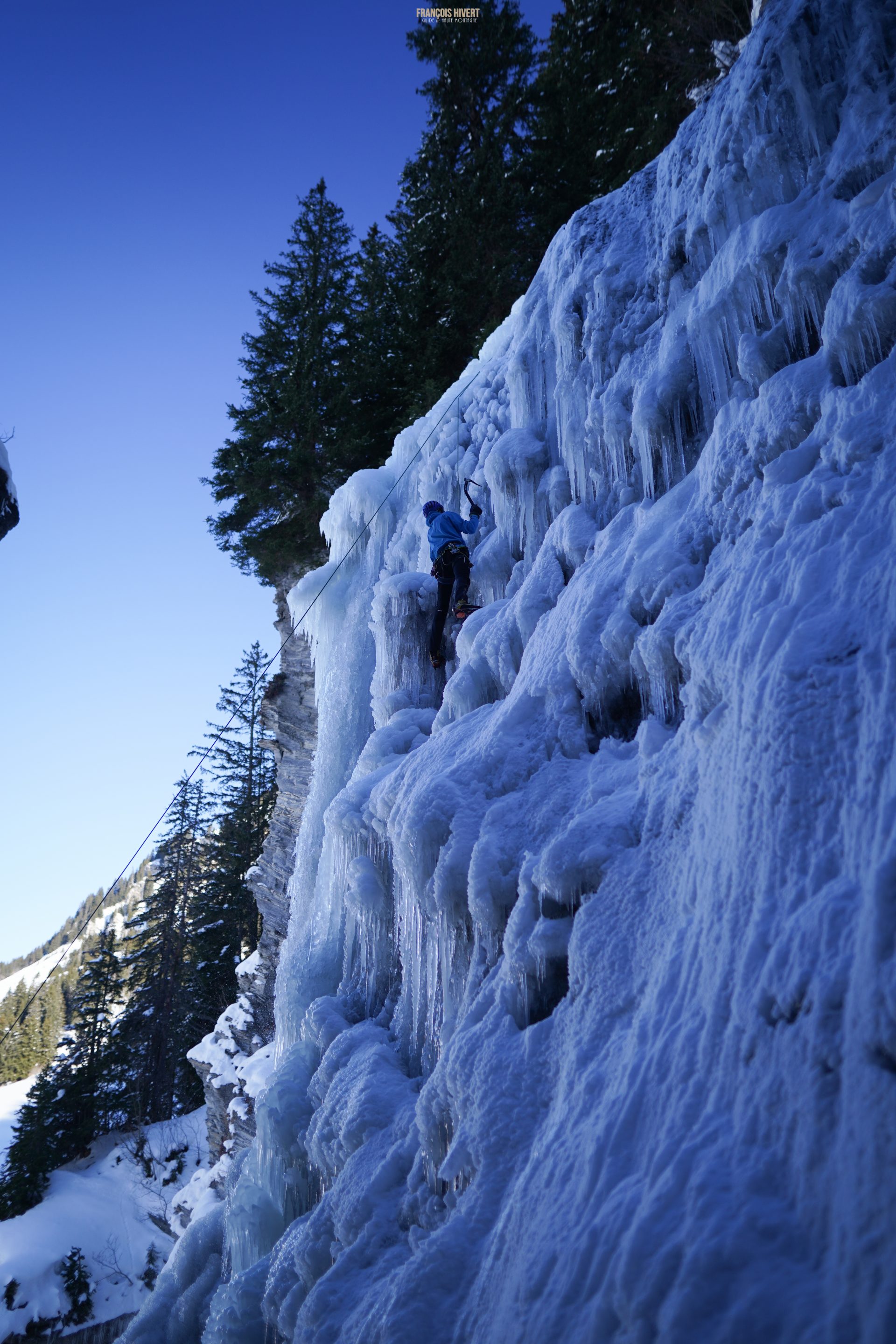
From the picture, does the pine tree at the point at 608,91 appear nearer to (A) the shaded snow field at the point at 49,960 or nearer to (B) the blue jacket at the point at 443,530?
(B) the blue jacket at the point at 443,530

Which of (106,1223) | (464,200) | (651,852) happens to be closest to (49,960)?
(106,1223)

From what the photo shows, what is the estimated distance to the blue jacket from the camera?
503 cm

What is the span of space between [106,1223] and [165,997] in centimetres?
444

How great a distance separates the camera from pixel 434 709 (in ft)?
16.0

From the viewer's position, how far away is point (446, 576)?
5004 mm

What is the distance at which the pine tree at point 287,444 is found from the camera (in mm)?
10328

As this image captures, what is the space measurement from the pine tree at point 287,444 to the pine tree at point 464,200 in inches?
54.0

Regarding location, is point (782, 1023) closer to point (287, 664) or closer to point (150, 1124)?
point (287, 664)

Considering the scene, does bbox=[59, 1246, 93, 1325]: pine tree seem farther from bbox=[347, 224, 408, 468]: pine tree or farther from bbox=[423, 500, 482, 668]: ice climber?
bbox=[347, 224, 408, 468]: pine tree

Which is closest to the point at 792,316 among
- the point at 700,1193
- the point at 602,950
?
the point at 602,950

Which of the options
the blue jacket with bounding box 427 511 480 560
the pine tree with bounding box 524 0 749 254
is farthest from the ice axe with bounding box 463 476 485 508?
the pine tree with bounding box 524 0 749 254

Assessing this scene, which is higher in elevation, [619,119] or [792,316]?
[619,119]

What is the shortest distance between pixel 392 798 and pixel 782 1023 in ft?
8.37

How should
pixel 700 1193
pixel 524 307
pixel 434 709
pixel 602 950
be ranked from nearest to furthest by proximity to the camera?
pixel 700 1193
pixel 602 950
pixel 434 709
pixel 524 307
